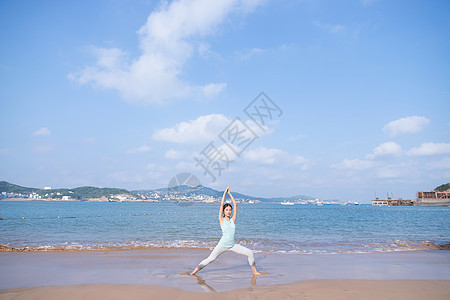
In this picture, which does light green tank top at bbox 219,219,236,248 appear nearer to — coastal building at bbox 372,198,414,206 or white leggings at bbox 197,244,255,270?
white leggings at bbox 197,244,255,270

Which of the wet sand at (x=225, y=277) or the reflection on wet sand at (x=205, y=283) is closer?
the wet sand at (x=225, y=277)

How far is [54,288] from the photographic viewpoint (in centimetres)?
675

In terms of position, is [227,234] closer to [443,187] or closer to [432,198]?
[432,198]

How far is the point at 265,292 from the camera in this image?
21.3ft

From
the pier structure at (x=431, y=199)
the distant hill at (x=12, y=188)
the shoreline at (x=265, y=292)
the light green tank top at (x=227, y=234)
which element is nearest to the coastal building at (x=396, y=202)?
the pier structure at (x=431, y=199)

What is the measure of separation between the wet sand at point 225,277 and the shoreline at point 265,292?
19mm

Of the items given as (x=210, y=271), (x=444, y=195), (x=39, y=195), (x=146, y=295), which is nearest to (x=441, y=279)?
(x=210, y=271)

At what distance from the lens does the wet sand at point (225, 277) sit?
21.2ft

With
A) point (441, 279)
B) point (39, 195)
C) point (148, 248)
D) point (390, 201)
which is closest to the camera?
point (441, 279)

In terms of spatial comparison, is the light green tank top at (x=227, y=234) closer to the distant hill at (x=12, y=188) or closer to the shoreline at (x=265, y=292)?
the shoreline at (x=265, y=292)

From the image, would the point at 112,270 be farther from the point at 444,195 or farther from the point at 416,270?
the point at 444,195

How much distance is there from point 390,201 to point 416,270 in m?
175

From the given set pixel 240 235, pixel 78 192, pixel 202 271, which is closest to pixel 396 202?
pixel 240 235

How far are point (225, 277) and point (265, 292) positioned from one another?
1.72 m
